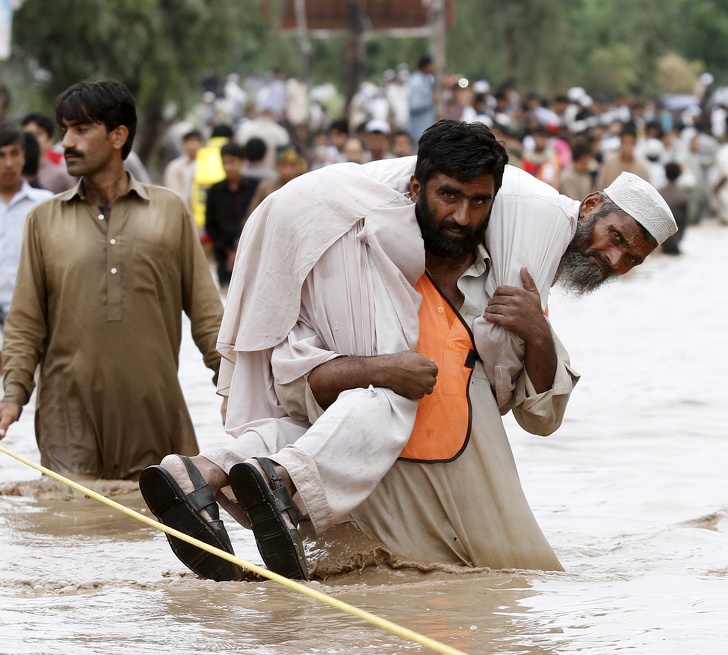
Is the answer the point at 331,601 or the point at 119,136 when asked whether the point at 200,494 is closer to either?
the point at 331,601

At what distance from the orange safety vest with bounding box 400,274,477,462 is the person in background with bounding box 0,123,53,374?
3912 mm

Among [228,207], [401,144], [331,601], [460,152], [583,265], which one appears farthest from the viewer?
[401,144]

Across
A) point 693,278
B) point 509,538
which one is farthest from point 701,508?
point 693,278

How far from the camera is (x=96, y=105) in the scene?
19.6 feet

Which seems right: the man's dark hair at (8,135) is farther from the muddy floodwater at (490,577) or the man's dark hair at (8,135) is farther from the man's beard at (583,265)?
the man's beard at (583,265)

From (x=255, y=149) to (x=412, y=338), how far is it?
391 inches

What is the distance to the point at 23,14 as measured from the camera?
65.6 ft

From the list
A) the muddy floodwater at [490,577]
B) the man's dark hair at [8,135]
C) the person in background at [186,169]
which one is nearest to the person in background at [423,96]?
the person in background at [186,169]

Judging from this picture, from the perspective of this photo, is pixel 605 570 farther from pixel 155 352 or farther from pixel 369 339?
pixel 155 352

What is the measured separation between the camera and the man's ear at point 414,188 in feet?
15.6

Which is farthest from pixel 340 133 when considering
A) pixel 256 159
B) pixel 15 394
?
pixel 15 394

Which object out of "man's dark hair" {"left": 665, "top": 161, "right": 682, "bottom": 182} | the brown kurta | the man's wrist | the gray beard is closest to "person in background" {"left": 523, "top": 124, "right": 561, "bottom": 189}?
"man's dark hair" {"left": 665, "top": 161, "right": 682, "bottom": 182}

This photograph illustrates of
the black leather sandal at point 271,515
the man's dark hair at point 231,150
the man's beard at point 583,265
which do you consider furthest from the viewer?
the man's dark hair at point 231,150

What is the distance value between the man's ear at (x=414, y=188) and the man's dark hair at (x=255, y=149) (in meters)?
9.72
